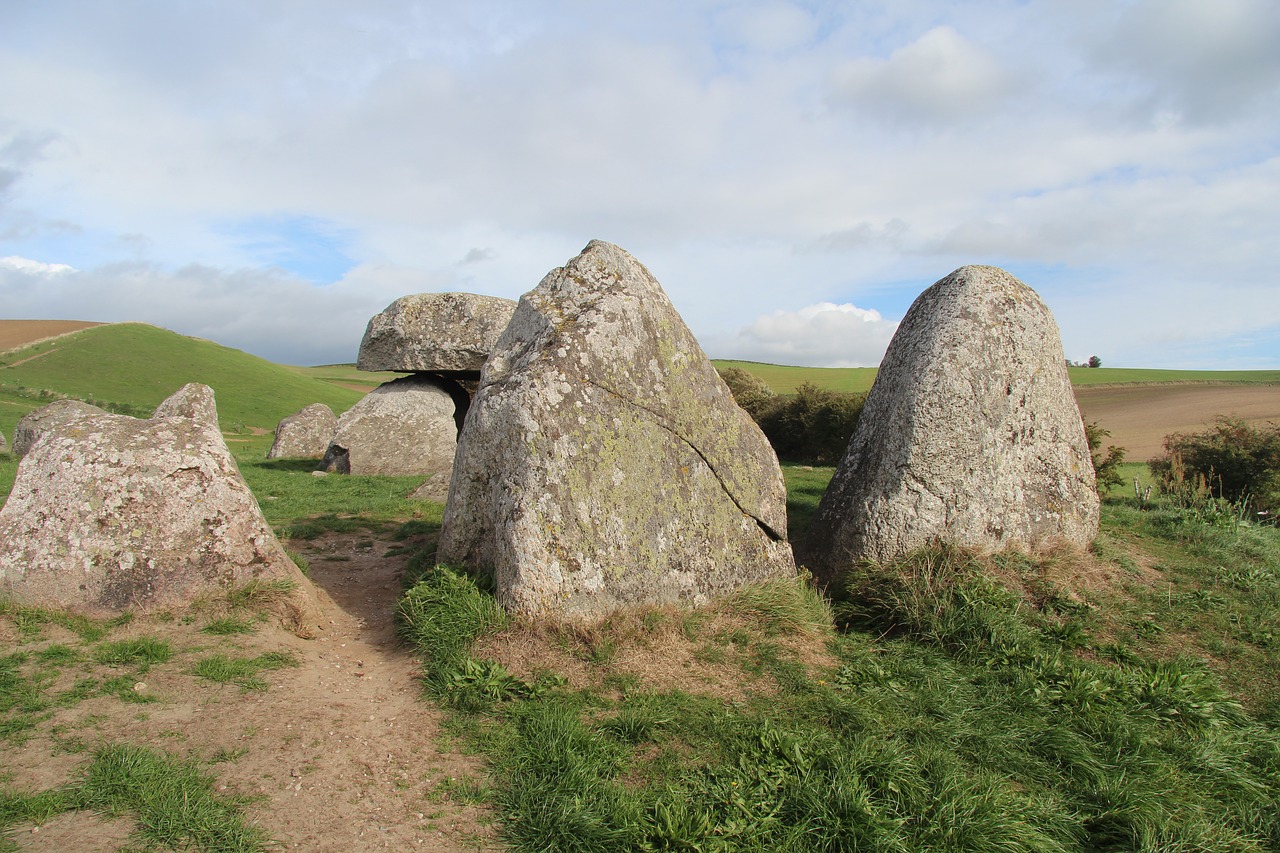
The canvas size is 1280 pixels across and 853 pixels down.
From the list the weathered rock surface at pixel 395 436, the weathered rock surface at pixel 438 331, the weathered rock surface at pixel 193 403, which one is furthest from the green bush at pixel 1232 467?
the weathered rock surface at pixel 193 403

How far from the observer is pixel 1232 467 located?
1238 cm

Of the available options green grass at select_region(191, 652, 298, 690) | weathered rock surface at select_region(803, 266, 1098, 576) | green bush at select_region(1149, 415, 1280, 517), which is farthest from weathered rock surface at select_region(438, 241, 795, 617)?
green bush at select_region(1149, 415, 1280, 517)

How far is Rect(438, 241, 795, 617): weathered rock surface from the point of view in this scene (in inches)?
243

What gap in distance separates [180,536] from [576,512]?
11.1ft

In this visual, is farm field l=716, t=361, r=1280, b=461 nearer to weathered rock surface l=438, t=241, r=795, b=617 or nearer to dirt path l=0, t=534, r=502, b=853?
weathered rock surface l=438, t=241, r=795, b=617

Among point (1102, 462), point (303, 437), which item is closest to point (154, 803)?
point (1102, 462)

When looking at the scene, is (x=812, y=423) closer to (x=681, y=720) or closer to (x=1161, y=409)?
(x=681, y=720)

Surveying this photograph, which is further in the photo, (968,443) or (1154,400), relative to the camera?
(1154,400)

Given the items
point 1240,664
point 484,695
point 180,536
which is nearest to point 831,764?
point 484,695

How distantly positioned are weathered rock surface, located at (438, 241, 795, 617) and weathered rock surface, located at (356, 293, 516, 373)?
9.51m

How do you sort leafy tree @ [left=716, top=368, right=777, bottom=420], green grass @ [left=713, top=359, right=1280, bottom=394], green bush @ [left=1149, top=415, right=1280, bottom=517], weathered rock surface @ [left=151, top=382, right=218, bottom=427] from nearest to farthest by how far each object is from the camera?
green bush @ [left=1149, top=415, right=1280, bottom=517] < weathered rock surface @ [left=151, top=382, right=218, bottom=427] < leafy tree @ [left=716, top=368, right=777, bottom=420] < green grass @ [left=713, top=359, right=1280, bottom=394]

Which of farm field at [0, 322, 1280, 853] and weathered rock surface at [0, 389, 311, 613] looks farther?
weathered rock surface at [0, 389, 311, 613]

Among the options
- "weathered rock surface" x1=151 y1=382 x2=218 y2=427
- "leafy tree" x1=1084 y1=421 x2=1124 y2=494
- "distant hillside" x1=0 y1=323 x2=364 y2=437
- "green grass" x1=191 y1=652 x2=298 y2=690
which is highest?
"distant hillside" x1=0 y1=323 x2=364 y2=437

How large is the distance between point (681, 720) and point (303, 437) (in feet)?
60.9
